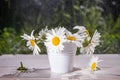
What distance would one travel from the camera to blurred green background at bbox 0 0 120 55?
5.28 feet

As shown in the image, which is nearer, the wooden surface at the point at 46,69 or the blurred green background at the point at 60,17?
the wooden surface at the point at 46,69

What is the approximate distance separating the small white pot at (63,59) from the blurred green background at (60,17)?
0.37 meters

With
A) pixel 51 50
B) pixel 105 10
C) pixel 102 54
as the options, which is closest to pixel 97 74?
pixel 51 50

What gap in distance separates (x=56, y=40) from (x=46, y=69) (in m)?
0.28

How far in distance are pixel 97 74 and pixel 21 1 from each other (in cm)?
71

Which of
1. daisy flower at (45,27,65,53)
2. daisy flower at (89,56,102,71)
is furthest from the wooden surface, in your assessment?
daisy flower at (45,27,65,53)

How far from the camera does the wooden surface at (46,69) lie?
3.91 ft

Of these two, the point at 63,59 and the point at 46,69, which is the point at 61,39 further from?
the point at 46,69

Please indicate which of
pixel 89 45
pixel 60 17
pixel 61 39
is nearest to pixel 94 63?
pixel 89 45

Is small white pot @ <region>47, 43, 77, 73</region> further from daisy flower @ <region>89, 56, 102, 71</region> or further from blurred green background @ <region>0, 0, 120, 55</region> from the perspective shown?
blurred green background @ <region>0, 0, 120, 55</region>

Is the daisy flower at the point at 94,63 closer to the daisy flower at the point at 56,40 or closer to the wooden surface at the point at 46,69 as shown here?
the wooden surface at the point at 46,69

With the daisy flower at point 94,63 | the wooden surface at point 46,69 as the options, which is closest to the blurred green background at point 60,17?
the wooden surface at point 46,69

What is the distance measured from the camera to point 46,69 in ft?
4.53

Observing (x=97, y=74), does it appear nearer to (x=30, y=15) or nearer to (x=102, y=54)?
(x=102, y=54)
